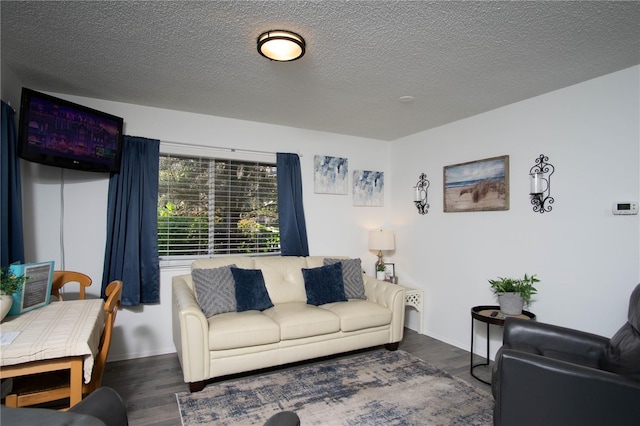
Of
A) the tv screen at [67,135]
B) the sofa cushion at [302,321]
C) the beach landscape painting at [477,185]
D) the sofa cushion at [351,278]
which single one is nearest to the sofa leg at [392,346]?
the sofa cushion at [351,278]

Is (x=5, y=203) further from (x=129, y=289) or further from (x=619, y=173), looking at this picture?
(x=619, y=173)

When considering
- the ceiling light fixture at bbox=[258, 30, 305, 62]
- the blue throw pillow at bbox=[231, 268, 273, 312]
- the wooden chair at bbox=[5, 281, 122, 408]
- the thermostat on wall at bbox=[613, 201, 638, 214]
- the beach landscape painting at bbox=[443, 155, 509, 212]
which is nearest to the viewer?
the wooden chair at bbox=[5, 281, 122, 408]

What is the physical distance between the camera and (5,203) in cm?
237

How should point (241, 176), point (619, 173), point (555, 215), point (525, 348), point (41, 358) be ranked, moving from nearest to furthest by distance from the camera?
point (41, 358), point (525, 348), point (619, 173), point (555, 215), point (241, 176)

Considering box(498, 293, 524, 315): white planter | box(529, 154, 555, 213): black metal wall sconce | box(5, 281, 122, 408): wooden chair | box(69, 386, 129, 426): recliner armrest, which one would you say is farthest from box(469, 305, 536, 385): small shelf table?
box(5, 281, 122, 408): wooden chair

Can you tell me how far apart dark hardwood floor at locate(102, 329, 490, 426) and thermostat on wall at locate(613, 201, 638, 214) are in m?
1.70

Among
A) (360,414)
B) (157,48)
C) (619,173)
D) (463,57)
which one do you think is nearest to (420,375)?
(360,414)

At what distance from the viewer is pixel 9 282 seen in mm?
1862

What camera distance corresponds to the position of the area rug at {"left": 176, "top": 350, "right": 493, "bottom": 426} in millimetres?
2305

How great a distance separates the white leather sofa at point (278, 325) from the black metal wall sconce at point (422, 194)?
3.79ft

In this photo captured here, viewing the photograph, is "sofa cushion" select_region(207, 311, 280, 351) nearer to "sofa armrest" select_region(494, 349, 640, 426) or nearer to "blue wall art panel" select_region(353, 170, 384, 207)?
"sofa armrest" select_region(494, 349, 640, 426)

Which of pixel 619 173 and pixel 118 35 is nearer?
pixel 118 35

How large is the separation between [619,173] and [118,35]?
362 centimetres

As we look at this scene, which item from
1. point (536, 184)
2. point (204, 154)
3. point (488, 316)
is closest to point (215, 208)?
point (204, 154)
